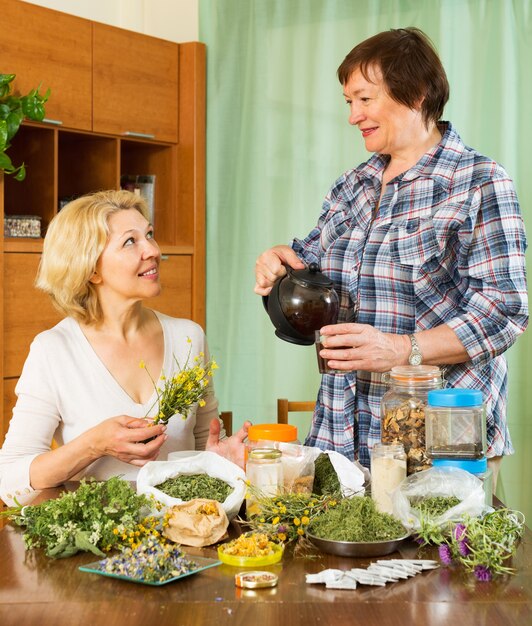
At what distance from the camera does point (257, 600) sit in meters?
1.27

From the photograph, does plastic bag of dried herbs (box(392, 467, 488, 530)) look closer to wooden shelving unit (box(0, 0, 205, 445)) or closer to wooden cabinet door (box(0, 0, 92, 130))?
wooden shelving unit (box(0, 0, 205, 445))

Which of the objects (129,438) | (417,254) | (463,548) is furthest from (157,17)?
(463,548)

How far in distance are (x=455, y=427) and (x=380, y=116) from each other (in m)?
0.83

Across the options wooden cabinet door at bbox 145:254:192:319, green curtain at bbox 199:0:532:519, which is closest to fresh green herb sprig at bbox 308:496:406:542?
green curtain at bbox 199:0:532:519

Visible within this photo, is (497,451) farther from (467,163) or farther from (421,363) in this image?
(467,163)

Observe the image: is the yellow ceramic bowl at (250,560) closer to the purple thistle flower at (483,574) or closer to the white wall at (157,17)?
the purple thistle flower at (483,574)

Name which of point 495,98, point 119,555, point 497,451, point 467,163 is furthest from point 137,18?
point 119,555

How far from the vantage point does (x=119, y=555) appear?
139 centimetres

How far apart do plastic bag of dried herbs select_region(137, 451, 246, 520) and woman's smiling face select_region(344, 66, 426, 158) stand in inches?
33.6

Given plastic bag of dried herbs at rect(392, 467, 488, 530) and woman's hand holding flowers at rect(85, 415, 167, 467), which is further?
woman's hand holding flowers at rect(85, 415, 167, 467)

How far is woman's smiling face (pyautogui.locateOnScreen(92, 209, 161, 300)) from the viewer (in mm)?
2279

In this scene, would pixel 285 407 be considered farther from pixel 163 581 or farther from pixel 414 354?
pixel 163 581

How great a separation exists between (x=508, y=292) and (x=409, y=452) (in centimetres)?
48

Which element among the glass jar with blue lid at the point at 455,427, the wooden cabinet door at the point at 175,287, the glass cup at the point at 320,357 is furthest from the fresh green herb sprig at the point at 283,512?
the wooden cabinet door at the point at 175,287
